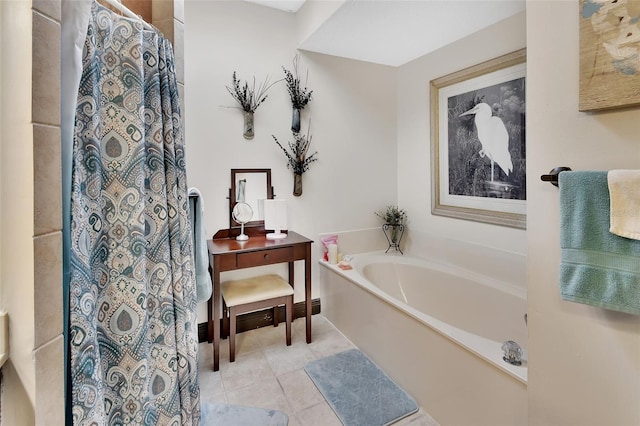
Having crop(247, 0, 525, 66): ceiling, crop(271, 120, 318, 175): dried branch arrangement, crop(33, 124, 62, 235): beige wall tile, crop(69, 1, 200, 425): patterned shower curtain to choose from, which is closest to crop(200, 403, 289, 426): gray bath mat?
crop(69, 1, 200, 425): patterned shower curtain

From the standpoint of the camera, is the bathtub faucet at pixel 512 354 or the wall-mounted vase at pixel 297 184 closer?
the bathtub faucet at pixel 512 354

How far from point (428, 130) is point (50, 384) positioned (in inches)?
113

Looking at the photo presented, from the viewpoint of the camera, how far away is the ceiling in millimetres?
2006

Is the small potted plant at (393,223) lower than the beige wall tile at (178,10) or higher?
lower

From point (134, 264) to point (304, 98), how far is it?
2.17 meters

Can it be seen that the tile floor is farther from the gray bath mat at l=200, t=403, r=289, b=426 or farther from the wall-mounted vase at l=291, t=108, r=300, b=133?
the wall-mounted vase at l=291, t=108, r=300, b=133

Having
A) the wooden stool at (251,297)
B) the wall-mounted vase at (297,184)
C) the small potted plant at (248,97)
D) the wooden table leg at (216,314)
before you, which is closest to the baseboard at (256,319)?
the wooden stool at (251,297)

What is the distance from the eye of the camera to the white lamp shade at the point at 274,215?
2.44 m

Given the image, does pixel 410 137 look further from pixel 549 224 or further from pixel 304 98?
pixel 549 224

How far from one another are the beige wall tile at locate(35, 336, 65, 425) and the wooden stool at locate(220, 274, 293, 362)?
1.45 metres

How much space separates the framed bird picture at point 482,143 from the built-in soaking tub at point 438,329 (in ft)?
1.79

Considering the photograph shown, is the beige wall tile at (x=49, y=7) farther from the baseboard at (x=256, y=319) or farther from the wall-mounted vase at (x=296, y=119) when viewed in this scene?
the baseboard at (x=256, y=319)

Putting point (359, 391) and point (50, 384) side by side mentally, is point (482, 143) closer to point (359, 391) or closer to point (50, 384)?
point (359, 391)

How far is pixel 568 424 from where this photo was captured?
3.38 feet
